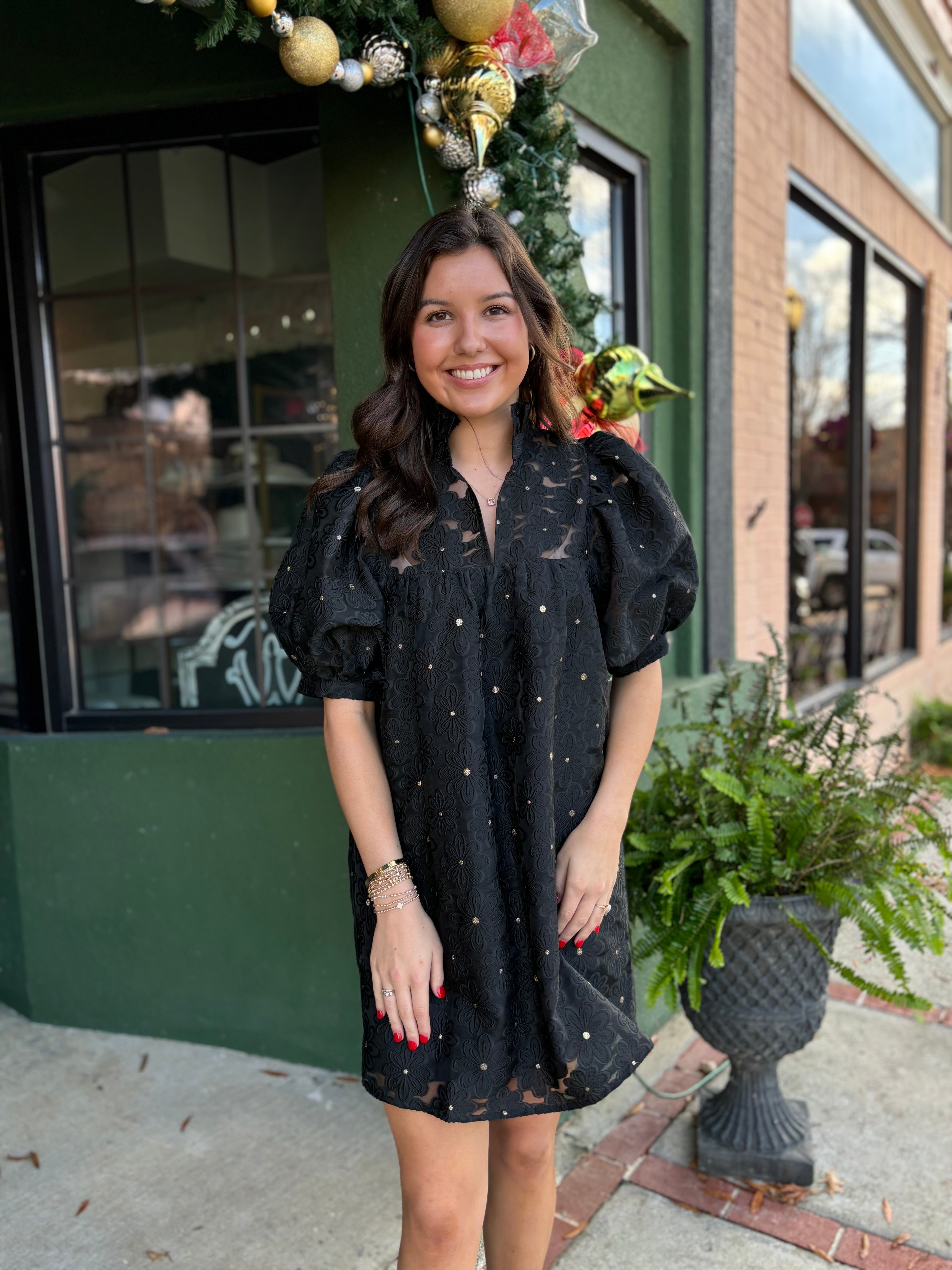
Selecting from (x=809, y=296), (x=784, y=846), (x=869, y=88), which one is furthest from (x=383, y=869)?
(x=809, y=296)

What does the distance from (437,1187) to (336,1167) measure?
3.52 feet

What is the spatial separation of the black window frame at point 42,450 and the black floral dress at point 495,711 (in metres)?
1.45

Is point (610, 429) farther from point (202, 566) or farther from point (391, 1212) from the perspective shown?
point (202, 566)

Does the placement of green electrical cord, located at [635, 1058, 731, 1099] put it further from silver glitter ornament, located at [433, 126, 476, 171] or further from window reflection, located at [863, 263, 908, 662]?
window reflection, located at [863, 263, 908, 662]

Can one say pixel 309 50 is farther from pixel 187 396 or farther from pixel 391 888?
pixel 187 396

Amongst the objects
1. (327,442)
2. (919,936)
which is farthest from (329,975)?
(327,442)

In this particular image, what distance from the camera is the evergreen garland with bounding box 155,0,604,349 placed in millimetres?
2092

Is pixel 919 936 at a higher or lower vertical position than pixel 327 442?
lower

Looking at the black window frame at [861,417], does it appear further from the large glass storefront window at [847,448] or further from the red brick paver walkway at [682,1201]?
the red brick paver walkway at [682,1201]

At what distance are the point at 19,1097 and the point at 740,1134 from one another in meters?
1.98

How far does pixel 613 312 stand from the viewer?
3.52 metres

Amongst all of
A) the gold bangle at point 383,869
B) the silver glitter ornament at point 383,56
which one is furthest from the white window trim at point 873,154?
the gold bangle at point 383,869

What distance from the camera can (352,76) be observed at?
210 centimetres

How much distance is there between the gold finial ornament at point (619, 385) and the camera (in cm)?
250
